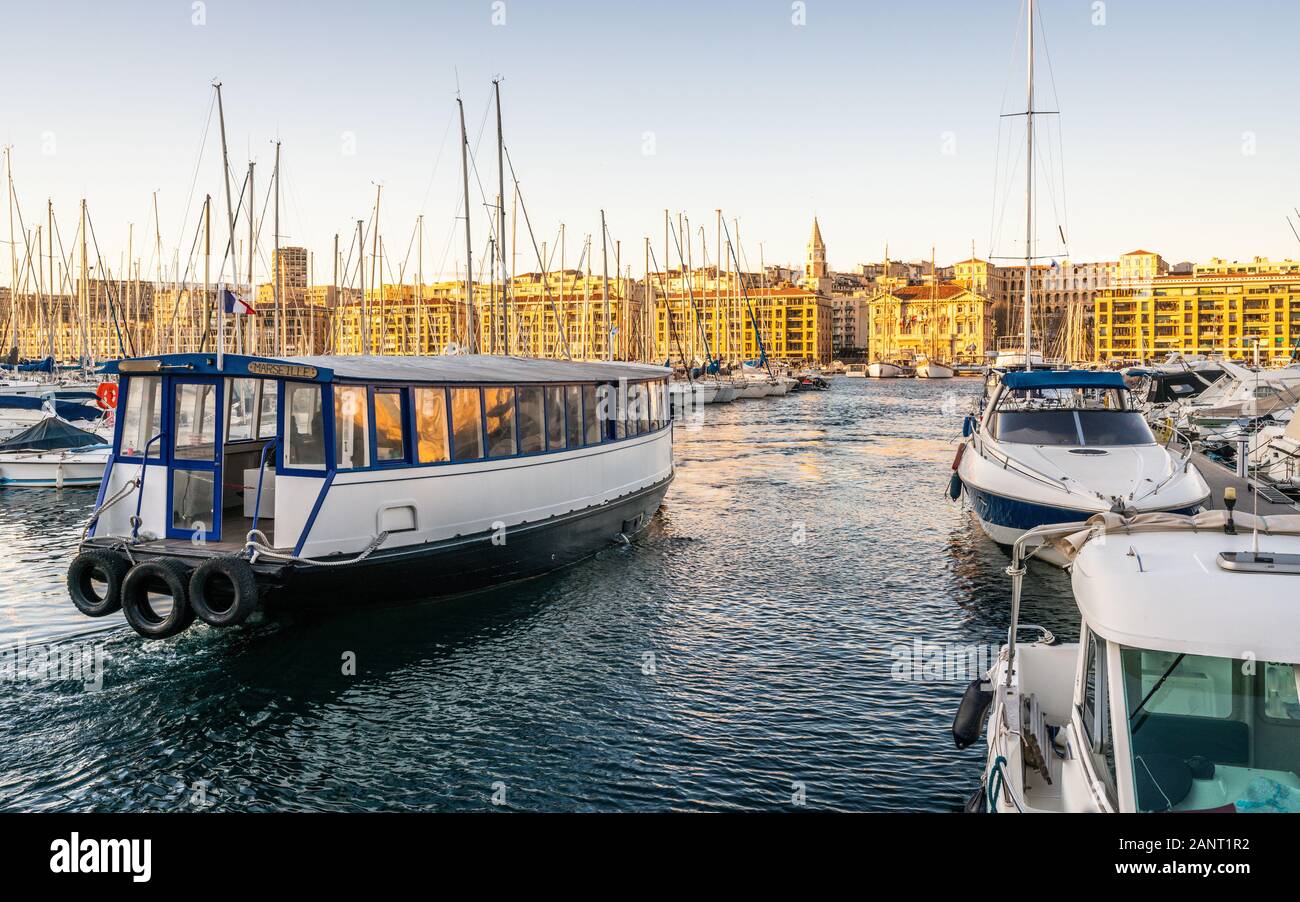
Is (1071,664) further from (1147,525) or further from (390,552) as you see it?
(390,552)

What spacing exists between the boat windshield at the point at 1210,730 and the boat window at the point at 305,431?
1126cm

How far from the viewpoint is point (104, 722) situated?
39.2 ft

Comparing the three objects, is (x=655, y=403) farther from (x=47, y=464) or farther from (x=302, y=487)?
(x=47, y=464)

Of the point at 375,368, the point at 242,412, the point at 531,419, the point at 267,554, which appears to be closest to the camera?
the point at 267,554

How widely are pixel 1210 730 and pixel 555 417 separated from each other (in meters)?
14.6

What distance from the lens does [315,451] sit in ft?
47.8

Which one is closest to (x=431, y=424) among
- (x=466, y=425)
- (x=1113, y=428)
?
(x=466, y=425)

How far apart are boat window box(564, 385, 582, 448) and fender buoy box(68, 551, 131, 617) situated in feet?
26.6

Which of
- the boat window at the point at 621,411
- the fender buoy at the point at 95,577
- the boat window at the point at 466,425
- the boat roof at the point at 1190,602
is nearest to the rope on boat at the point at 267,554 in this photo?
the fender buoy at the point at 95,577

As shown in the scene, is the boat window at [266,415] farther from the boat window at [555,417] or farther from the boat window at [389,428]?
the boat window at [555,417]

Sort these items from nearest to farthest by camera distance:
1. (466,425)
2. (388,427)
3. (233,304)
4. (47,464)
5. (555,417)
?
(388,427), (233,304), (466,425), (555,417), (47,464)

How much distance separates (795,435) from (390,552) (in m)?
43.1
